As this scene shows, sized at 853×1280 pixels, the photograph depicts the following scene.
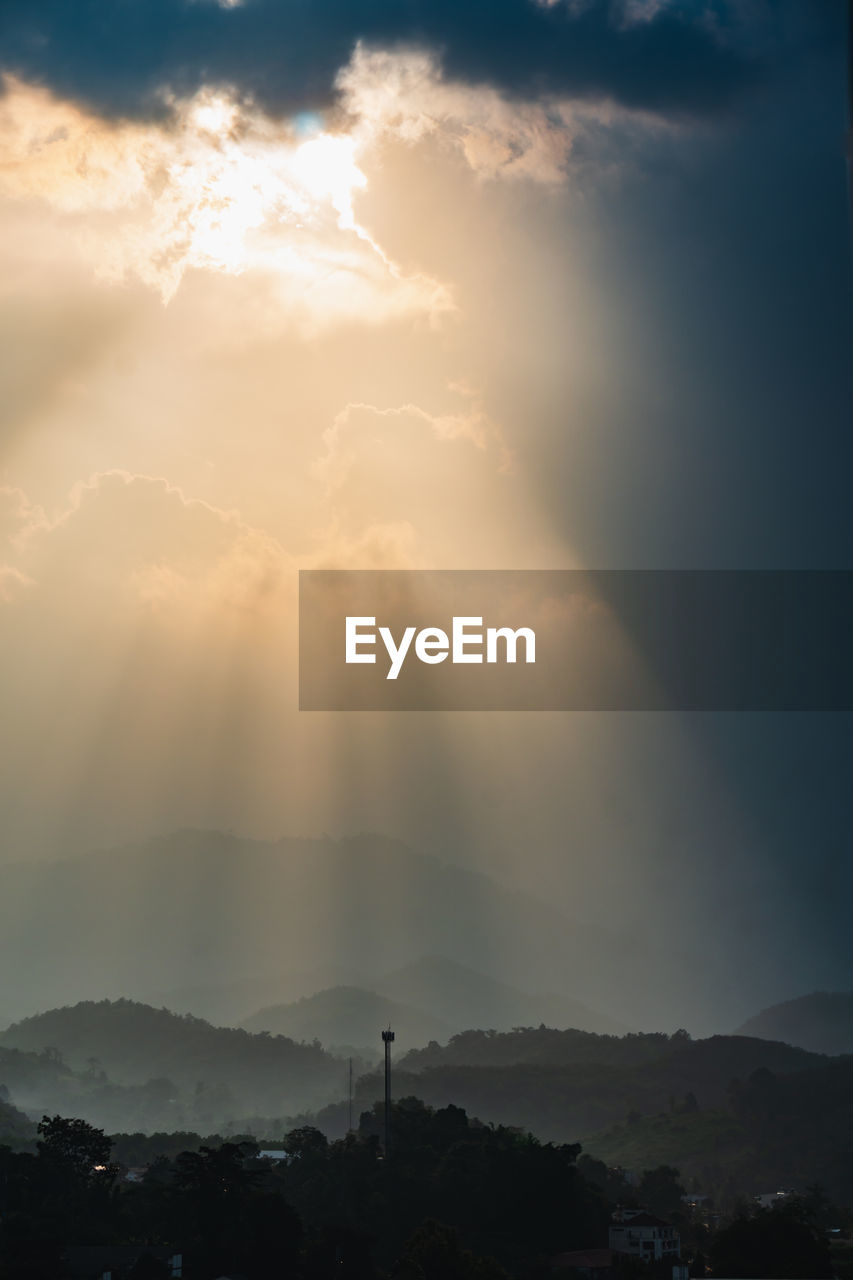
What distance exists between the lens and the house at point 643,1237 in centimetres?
5381

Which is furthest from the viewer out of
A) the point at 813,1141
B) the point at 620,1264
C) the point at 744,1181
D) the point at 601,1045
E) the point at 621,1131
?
the point at 601,1045

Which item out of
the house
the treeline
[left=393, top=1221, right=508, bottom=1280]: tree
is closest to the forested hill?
the treeline

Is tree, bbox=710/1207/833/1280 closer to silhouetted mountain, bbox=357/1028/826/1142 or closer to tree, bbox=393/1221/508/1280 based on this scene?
tree, bbox=393/1221/508/1280

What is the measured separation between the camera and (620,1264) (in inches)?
1831

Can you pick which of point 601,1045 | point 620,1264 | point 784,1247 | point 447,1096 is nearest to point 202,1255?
point 620,1264

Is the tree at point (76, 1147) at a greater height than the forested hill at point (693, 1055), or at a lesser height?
lesser

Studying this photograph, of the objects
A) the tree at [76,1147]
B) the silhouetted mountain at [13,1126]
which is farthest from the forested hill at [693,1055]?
the tree at [76,1147]

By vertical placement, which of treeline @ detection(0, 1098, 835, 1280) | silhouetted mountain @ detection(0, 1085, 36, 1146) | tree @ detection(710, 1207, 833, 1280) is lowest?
tree @ detection(710, 1207, 833, 1280)

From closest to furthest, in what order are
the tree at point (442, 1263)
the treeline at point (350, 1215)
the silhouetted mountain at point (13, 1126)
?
the tree at point (442, 1263) → the treeline at point (350, 1215) → the silhouetted mountain at point (13, 1126)

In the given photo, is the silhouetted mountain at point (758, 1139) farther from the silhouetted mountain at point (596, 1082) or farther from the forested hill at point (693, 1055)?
the forested hill at point (693, 1055)

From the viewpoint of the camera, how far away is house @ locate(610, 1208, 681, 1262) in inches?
2118

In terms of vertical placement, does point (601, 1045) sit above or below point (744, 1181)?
above

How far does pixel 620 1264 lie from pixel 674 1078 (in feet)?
457

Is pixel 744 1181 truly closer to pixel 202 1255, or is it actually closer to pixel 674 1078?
pixel 674 1078
